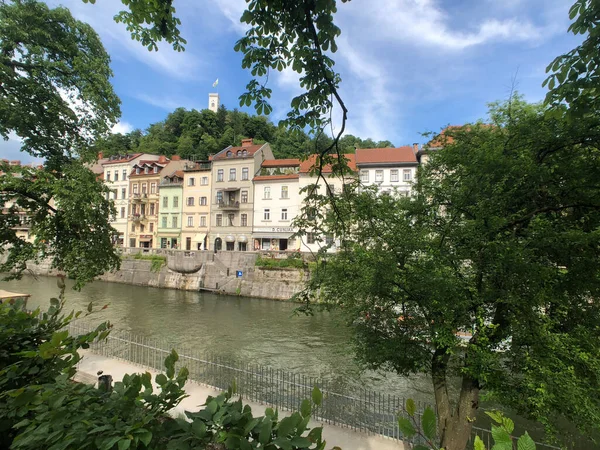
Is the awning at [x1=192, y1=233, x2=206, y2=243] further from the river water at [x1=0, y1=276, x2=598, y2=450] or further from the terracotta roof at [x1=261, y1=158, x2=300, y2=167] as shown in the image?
the terracotta roof at [x1=261, y1=158, x2=300, y2=167]

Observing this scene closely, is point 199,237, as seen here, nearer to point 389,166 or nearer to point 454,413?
point 389,166

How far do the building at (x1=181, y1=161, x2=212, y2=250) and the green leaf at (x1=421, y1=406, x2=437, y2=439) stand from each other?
39.2 meters

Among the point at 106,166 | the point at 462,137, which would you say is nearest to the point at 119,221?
the point at 106,166

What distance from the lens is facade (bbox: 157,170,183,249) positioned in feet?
133

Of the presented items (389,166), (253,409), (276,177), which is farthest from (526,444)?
(276,177)

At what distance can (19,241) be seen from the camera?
346 inches

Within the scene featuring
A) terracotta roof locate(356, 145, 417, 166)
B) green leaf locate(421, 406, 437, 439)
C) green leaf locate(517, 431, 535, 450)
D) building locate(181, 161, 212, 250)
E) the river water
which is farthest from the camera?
building locate(181, 161, 212, 250)

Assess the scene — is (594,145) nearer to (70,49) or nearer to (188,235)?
(70,49)

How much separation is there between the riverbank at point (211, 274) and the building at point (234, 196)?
5.89m

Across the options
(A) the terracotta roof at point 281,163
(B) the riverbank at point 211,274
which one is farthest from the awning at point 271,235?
(A) the terracotta roof at point 281,163

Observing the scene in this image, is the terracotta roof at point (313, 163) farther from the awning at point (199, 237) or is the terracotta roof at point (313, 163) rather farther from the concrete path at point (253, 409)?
the awning at point (199, 237)

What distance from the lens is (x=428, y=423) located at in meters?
1.31

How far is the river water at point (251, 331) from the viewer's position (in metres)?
12.5

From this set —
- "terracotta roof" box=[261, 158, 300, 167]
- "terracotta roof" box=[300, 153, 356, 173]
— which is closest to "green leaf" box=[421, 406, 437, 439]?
"terracotta roof" box=[300, 153, 356, 173]
